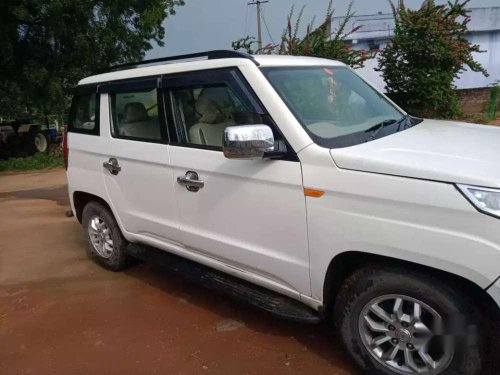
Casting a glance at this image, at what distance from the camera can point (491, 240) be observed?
2.10 m

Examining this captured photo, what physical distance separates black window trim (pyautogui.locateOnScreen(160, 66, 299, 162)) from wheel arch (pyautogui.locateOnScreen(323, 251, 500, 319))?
25.2 inches

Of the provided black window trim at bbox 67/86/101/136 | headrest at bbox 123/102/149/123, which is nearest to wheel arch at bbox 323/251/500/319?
headrest at bbox 123/102/149/123

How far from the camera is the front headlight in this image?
2.10m

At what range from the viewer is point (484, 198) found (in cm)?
213

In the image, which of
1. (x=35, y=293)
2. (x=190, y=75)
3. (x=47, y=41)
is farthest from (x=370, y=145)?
(x=47, y=41)

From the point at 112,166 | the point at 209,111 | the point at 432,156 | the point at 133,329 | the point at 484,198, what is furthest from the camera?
the point at 112,166

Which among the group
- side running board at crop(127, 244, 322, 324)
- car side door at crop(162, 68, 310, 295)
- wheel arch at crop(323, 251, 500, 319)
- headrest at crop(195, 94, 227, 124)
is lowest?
side running board at crop(127, 244, 322, 324)

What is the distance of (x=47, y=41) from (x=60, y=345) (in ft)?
36.3

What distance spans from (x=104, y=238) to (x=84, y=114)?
121cm

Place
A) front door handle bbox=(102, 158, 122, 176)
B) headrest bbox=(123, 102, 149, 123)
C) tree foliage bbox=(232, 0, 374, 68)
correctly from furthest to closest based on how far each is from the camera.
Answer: tree foliage bbox=(232, 0, 374, 68) < front door handle bbox=(102, 158, 122, 176) < headrest bbox=(123, 102, 149, 123)

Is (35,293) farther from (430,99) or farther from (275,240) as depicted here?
(430,99)

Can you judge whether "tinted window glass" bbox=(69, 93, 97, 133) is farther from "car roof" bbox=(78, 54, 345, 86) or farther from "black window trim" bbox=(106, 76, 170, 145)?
"car roof" bbox=(78, 54, 345, 86)

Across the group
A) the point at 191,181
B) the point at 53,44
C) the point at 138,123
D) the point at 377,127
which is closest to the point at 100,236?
the point at 138,123

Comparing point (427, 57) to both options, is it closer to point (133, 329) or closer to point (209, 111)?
point (209, 111)
